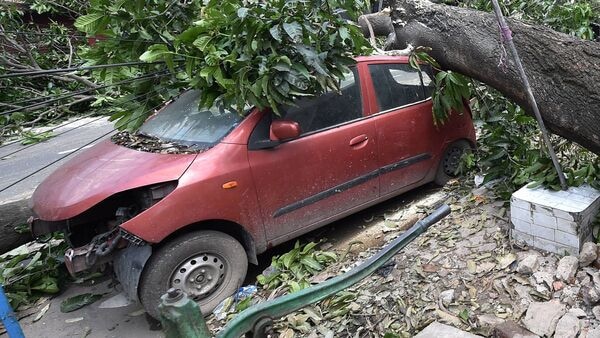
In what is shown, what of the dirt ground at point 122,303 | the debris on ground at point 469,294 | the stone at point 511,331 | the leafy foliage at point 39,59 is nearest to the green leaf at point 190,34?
the debris on ground at point 469,294

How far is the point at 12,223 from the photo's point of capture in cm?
381

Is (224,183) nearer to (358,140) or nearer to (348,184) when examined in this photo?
(348,184)

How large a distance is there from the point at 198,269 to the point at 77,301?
131 cm

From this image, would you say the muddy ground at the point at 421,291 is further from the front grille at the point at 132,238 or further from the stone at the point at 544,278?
the front grille at the point at 132,238

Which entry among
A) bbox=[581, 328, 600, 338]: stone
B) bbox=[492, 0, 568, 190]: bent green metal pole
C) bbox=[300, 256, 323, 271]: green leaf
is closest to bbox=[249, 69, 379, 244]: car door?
bbox=[300, 256, 323, 271]: green leaf

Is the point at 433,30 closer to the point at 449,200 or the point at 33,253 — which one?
the point at 449,200

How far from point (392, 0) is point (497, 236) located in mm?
2614

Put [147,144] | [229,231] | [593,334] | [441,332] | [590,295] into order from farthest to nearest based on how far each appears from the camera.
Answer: [147,144]
[229,231]
[590,295]
[441,332]
[593,334]

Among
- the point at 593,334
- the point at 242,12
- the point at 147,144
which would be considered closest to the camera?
the point at 593,334

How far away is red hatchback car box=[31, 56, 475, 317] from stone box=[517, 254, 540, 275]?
1483 mm

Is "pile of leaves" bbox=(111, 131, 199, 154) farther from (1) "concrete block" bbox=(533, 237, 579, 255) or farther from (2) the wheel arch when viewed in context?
(1) "concrete block" bbox=(533, 237, 579, 255)

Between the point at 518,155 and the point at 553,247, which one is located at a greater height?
the point at 518,155

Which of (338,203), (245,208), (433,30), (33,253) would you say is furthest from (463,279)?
(33,253)

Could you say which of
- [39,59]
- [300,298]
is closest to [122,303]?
[300,298]
